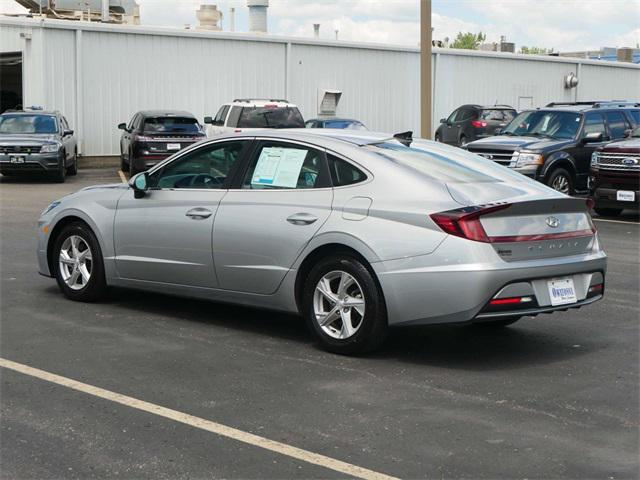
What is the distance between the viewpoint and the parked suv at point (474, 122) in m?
35.7

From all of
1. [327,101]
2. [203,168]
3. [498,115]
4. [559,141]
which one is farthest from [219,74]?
[203,168]

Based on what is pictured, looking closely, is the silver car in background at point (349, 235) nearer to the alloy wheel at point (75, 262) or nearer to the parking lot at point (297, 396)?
the alloy wheel at point (75, 262)

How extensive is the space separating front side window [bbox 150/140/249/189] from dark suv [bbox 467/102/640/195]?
10.4m

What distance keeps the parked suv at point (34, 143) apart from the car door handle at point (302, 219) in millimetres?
16903

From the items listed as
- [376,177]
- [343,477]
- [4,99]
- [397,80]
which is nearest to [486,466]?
[343,477]

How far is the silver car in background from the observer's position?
6719 millimetres

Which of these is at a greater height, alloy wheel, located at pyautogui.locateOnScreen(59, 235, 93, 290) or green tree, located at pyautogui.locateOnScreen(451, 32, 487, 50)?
green tree, located at pyautogui.locateOnScreen(451, 32, 487, 50)

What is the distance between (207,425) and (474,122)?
31.4m

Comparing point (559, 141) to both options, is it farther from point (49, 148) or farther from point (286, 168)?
point (286, 168)

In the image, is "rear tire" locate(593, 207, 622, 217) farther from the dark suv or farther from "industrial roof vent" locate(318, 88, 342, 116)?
"industrial roof vent" locate(318, 88, 342, 116)

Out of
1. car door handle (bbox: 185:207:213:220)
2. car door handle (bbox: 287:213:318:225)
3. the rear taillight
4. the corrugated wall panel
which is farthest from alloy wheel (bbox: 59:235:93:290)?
the corrugated wall panel

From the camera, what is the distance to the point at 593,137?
1836 centimetres

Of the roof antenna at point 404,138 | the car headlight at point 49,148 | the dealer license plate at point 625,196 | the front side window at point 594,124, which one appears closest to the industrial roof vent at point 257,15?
the car headlight at point 49,148

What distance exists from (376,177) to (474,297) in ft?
3.89
